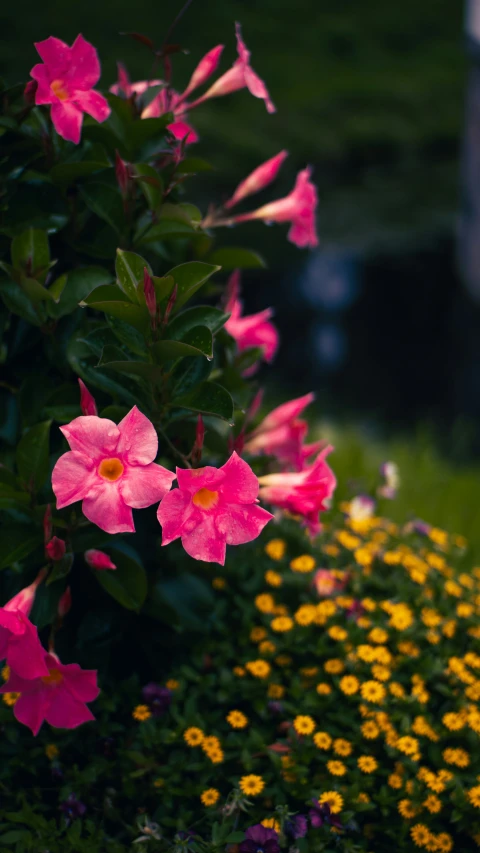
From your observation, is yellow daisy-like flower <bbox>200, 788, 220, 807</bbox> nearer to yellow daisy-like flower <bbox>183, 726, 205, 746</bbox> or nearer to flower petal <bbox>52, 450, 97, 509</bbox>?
yellow daisy-like flower <bbox>183, 726, 205, 746</bbox>

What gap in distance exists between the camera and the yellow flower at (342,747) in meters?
1.64

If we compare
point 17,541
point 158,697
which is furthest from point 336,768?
point 17,541

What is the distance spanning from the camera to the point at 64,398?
1.53m

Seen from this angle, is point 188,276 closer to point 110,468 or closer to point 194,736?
point 110,468

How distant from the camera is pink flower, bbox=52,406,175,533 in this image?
48.3 inches

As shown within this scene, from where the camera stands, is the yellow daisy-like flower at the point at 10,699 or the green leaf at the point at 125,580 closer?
the green leaf at the point at 125,580

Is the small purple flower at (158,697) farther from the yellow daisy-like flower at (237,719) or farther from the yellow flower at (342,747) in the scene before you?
the yellow flower at (342,747)

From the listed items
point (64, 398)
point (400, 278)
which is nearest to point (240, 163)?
point (400, 278)

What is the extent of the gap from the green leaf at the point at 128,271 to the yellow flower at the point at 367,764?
0.99 metres

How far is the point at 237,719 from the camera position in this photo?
1.70m

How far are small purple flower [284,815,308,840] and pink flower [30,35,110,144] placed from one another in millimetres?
1272

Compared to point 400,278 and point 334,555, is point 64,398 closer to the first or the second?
point 334,555

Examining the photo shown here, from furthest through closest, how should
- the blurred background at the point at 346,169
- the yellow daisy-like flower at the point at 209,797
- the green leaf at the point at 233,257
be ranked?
the blurred background at the point at 346,169 → the green leaf at the point at 233,257 → the yellow daisy-like flower at the point at 209,797

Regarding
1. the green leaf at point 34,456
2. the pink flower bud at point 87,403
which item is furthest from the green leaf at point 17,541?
the pink flower bud at point 87,403
